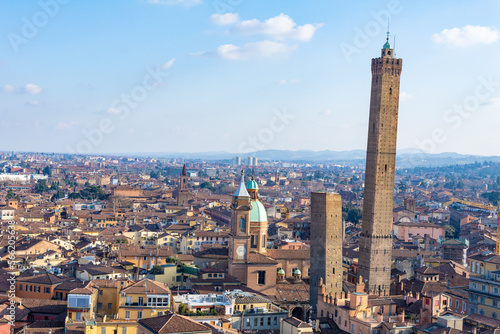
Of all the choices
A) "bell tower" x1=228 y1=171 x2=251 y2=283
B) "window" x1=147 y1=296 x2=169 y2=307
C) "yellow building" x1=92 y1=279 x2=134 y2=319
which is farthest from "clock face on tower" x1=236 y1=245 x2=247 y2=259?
"window" x1=147 y1=296 x2=169 y2=307

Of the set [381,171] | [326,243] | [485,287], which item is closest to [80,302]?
[326,243]

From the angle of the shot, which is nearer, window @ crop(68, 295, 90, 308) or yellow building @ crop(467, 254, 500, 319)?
window @ crop(68, 295, 90, 308)

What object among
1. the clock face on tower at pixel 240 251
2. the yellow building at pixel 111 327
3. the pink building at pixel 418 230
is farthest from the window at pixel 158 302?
the pink building at pixel 418 230

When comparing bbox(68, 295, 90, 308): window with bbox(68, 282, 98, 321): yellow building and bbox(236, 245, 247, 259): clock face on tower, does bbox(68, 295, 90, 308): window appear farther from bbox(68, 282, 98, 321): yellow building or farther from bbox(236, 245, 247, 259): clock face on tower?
bbox(236, 245, 247, 259): clock face on tower

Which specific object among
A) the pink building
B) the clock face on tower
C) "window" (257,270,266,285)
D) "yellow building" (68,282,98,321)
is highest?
the clock face on tower

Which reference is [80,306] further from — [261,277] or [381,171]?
[381,171]

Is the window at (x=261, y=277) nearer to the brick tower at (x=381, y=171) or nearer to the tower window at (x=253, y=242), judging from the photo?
the tower window at (x=253, y=242)
